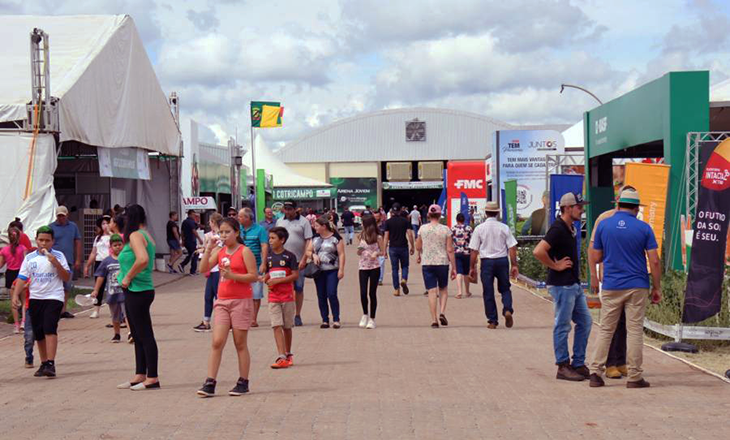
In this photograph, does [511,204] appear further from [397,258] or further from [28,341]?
[28,341]

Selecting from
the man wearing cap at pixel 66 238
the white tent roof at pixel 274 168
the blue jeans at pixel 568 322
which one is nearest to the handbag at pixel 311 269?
the man wearing cap at pixel 66 238

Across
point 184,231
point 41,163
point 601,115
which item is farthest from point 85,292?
point 601,115

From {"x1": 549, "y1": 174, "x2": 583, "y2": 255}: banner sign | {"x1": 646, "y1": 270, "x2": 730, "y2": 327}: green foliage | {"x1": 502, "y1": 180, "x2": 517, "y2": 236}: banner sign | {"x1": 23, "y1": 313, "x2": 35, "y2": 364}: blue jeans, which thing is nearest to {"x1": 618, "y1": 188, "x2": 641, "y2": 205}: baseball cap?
{"x1": 646, "y1": 270, "x2": 730, "y2": 327}: green foliage

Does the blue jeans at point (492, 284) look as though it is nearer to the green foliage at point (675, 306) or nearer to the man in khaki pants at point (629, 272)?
the green foliage at point (675, 306)

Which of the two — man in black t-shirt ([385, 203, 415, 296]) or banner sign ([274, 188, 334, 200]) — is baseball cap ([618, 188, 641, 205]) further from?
banner sign ([274, 188, 334, 200])

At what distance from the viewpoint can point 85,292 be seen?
19312 mm

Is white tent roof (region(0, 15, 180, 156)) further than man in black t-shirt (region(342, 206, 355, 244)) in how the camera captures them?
No

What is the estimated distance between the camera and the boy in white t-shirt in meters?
9.91

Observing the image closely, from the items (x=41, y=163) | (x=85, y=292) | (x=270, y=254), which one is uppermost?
(x=41, y=163)

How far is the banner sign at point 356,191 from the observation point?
77562 mm

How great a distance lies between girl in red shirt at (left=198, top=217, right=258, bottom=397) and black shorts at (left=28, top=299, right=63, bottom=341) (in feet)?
7.63

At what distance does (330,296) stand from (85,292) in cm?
757

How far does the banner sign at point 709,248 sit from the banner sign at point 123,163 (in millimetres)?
13705

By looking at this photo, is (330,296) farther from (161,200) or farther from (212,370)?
(161,200)
